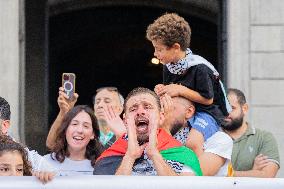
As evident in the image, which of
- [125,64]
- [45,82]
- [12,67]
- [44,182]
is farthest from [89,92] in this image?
[44,182]

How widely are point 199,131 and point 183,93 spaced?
11.0 inches

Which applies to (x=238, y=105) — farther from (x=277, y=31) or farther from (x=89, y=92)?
(x=89, y=92)

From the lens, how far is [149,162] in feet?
19.4

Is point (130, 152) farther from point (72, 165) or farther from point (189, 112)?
point (72, 165)

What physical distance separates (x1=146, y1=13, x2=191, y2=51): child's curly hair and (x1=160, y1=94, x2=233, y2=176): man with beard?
14.5 inches

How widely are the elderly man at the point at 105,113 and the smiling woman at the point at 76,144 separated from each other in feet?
0.46

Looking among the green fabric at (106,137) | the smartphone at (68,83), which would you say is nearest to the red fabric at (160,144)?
the smartphone at (68,83)

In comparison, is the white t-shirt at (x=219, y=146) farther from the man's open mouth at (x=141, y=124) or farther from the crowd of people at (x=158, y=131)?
the man's open mouth at (x=141, y=124)

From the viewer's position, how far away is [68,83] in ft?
25.3

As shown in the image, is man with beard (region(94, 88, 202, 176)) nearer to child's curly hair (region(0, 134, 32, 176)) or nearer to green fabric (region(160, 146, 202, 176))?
green fabric (region(160, 146, 202, 176))

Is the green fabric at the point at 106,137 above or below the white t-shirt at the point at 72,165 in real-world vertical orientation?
above

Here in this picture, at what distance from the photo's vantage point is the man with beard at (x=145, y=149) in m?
5.75

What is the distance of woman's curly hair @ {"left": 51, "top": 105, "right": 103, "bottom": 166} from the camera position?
23.8ft

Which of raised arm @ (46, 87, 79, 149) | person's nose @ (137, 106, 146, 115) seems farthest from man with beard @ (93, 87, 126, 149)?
person's nose @ (137, 106, 146, 115)
